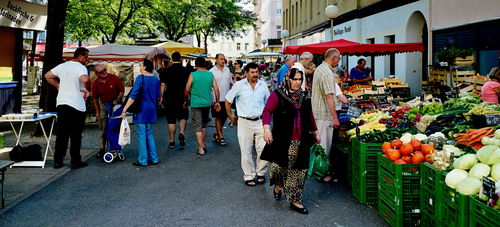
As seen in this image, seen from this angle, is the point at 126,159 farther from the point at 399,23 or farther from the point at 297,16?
the point at 297,16

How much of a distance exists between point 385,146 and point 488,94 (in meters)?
3.37

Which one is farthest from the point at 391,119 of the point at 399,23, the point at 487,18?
the point at 399,23

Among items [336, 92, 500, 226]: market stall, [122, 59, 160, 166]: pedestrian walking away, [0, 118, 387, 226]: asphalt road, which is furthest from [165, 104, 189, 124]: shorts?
[336, 92, 500, 226]: market stall

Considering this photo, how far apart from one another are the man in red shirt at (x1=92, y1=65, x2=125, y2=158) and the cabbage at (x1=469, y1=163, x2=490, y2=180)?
7030mm

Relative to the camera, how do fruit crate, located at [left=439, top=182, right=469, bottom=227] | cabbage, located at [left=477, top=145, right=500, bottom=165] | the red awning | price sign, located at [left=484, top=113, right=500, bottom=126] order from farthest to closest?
the red awning < price sign, located at [left=484, top=113, right=500, bottom=126] < cabbage, located at [left=477, top=145, right=500, bottom=165] < fruit crate, located at [left=439, top=182, right=469, bottom=227]

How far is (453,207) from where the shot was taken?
4.01 metres

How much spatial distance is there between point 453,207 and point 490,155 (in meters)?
0.58

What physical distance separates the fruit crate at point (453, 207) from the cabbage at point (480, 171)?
A: 0.23 m

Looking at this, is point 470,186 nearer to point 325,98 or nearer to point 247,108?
point 325,98

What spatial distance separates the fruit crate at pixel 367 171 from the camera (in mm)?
6023

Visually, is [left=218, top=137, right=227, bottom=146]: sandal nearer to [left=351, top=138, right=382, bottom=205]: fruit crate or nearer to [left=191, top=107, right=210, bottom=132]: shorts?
[left=191, top=107, right=210, bottom=132]: shorts

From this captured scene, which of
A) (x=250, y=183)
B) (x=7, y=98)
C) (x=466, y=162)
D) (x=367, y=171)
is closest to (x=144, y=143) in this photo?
(x=250, y=183)

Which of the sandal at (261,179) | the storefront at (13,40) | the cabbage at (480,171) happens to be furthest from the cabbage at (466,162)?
the storefront at (13,40)

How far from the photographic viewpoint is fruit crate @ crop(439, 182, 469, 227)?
150 inches
